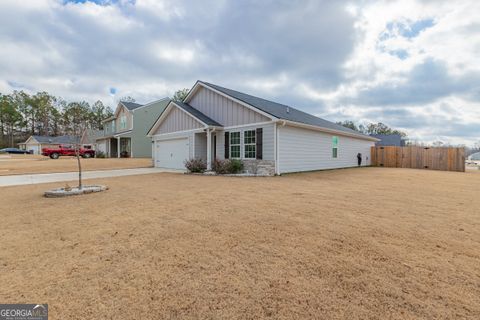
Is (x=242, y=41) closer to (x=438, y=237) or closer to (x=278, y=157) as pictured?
(x=278, y=157)

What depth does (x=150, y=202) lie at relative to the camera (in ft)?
18.0

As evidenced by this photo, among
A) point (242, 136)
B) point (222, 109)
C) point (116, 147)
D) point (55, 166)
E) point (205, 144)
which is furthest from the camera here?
point (116, 147)

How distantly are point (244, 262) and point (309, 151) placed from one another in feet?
39.0

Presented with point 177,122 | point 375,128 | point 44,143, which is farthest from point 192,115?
point 375,128

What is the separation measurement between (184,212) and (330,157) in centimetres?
1343

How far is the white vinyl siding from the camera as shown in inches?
461

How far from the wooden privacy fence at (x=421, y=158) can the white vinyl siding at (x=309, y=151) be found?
12.8 ft

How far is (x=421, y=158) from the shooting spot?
60.4ft

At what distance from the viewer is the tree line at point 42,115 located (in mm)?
50750

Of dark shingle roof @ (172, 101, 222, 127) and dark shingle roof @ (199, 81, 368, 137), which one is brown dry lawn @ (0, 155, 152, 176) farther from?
dark shingle roof @ (199, 81, 368, 137)

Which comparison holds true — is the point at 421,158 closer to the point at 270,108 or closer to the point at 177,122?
the point at 270,108

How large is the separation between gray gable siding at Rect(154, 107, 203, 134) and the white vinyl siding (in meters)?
5.14

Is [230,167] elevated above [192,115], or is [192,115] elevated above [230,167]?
[192,115]

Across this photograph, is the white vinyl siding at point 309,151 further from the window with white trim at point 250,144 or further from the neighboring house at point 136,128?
the neighboring house at point 136,128
